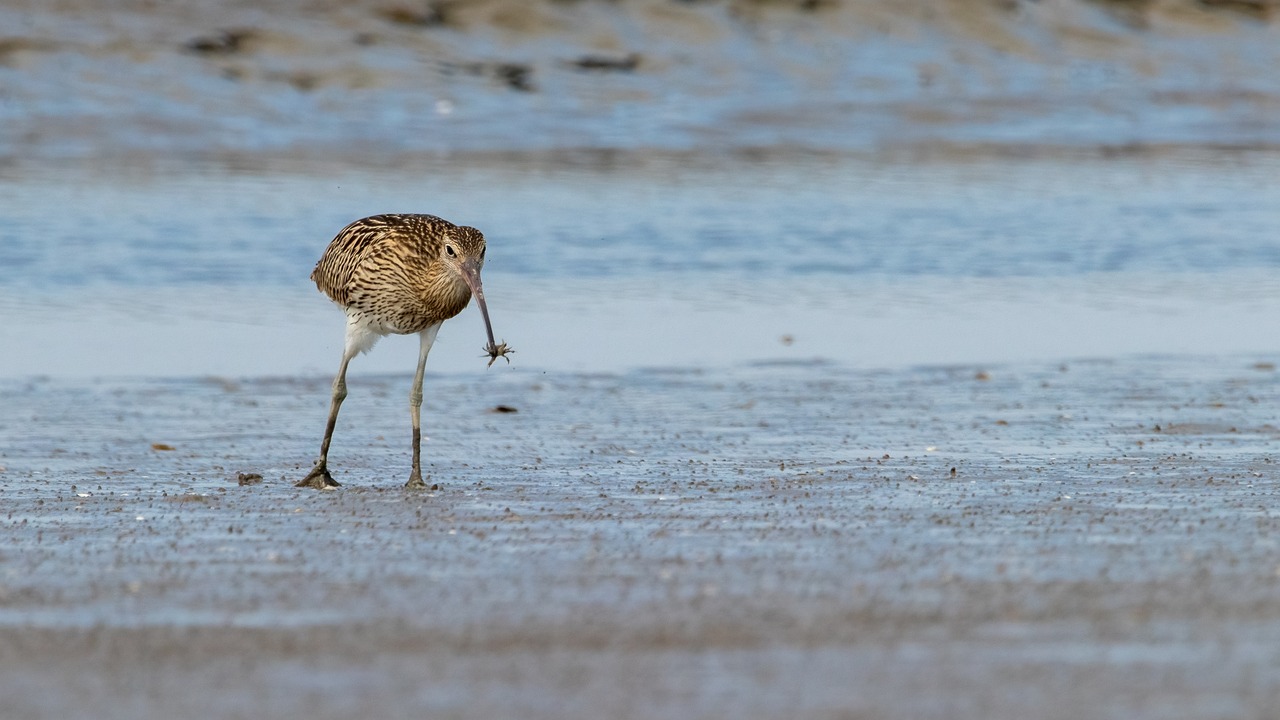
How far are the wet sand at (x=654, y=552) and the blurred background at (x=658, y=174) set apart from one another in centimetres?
146

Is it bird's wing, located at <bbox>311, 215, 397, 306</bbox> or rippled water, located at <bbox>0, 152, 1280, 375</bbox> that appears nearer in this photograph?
bird's wing, located at <bbox>311, 215, 397, 306</bbox>

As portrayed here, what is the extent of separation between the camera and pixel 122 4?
79.0 feet

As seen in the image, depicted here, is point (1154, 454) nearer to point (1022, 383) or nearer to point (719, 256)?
point (1022, 383)

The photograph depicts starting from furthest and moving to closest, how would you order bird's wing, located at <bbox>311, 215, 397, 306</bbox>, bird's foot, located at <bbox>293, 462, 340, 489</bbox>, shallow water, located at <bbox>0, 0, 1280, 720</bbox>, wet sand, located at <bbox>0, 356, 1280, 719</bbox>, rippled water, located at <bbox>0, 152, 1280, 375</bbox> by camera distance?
rippled water, located at <bbox>0, 152, 1280, 375</bbox>
bird's wing, located at <bbox>311, 215, 397, 306</bbox>
bird's foot, located at <bbox>293, 462, 340, 489</bbox>
shallow water, located at <bbox>0, 0, 1280, 720</bbox>
wet sand, located at <bbox>0, 356, 1280, 719</bbox>

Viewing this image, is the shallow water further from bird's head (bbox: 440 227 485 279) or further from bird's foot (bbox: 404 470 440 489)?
bird's head (bbox: 440 227 485 279)

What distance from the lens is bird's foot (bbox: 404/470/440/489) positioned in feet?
25.7

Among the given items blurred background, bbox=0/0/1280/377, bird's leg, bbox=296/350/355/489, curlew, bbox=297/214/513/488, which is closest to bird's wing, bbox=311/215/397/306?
curlew, bbox=297/214/513/488

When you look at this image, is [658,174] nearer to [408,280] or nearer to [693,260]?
[693,260]

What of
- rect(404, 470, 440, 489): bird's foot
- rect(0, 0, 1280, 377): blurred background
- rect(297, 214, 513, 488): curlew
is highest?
rect(297, 214, 513, 488): curlew

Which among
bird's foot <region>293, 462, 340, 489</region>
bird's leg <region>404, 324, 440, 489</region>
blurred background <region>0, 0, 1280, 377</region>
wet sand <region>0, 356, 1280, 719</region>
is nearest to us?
wet sand <region>0, 356, 1280, 719</region>

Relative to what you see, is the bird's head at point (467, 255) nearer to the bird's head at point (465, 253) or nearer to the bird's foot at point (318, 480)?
the bird's head at point (465, 253)

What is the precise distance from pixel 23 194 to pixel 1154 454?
11.2 m

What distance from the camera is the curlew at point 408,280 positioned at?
26.8ft

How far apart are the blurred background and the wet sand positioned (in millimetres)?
1459
